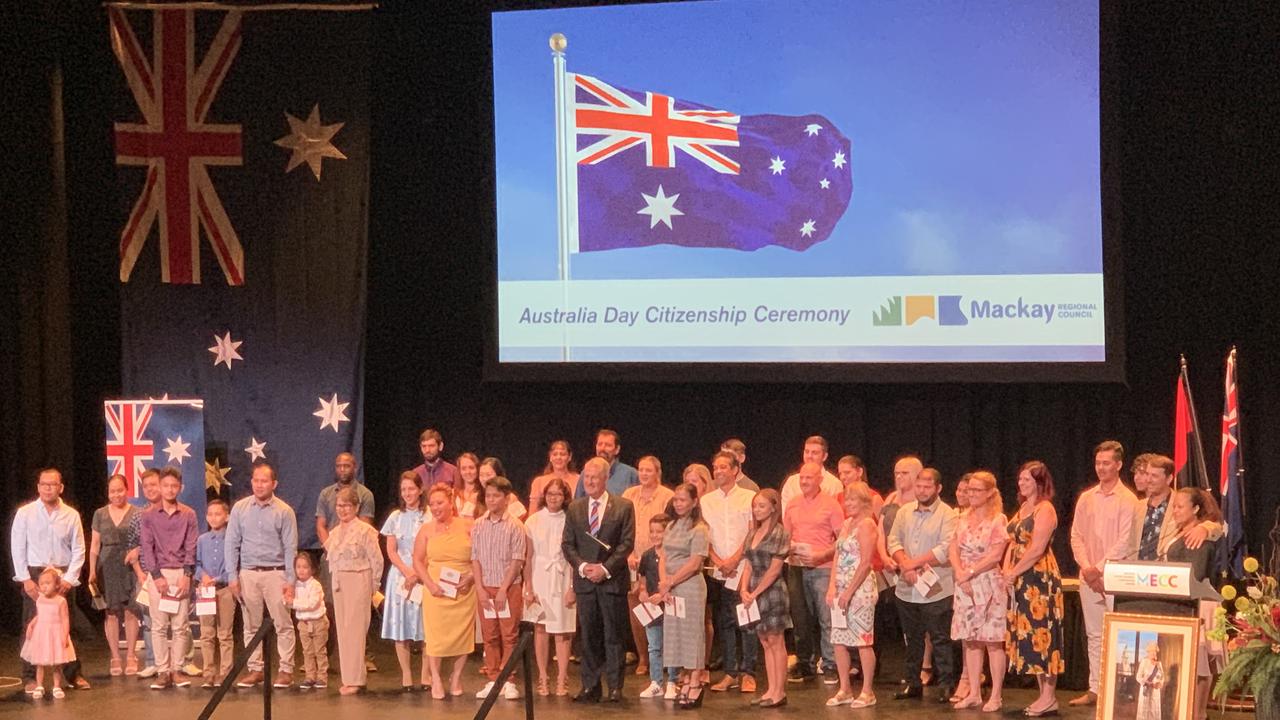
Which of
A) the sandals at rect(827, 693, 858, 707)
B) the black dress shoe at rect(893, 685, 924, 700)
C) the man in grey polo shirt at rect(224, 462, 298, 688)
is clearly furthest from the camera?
the man in grey polo shirt at rect(224, 462, 298, 688)

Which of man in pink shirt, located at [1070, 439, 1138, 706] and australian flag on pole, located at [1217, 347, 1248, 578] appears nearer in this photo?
man in pink shirt, located at [1070, 439, 1138, 706]

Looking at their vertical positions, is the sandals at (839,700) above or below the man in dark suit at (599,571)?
below

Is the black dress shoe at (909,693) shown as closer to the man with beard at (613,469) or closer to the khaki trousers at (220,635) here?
the man with beard at (613,469)

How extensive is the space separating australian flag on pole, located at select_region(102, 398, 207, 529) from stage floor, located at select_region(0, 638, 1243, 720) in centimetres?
167

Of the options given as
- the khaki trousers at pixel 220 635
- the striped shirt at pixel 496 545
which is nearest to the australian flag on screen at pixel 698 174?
the striped shirt at pixel 496 545

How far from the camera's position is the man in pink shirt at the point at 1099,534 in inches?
356

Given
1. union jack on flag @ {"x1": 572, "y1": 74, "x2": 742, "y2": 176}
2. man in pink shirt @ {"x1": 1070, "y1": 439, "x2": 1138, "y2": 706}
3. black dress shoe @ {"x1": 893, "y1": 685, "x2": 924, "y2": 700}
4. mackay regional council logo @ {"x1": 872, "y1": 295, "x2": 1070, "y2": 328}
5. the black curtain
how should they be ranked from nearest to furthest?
1. man in pink shirt @ {"x1": 1070, "y1": 439, "x2": 1138, "y2": 706}
2. black dress shoe @ {"x1": 893, "y1": 685, "x2": 924, "y2": 700}
3. the black curtain
4. mackay regional council logo @ {"x1": 872, "y1": 295, "x2": 1070, "y2": 328}
5. union jack on flag @ {"x1": 572, "y1": 74, "x2": 742, "y2": 176}

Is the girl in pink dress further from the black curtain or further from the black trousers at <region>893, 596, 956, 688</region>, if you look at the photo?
the black trousers at <region>893, 596, 956, 688</region>

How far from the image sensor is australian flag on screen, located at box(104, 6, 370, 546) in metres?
12.2

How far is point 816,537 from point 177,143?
6.02m

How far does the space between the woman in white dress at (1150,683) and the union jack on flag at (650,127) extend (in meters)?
5.34

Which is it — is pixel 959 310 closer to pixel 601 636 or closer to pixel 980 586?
pixel 980 586

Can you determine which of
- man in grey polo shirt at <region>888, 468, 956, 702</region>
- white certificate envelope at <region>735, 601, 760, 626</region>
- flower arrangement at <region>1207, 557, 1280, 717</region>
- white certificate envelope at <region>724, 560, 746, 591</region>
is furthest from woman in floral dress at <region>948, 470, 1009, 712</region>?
flower arrangement at <region>1207, 557, 1280, 717</region>

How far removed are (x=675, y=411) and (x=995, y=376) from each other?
252cm
